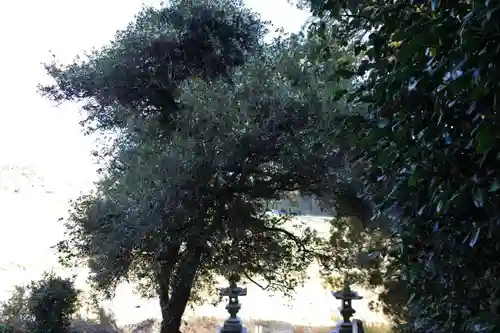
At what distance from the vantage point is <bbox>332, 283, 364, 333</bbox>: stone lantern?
309 cm

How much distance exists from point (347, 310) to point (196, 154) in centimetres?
159

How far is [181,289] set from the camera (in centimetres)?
298

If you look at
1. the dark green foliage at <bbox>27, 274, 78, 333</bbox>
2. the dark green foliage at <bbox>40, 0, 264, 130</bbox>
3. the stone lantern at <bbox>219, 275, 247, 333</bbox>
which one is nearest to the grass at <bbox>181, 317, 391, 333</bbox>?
the stone lantern at <bbox>219, 275, 247, 333</bbox>

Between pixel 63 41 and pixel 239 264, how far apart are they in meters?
2.31

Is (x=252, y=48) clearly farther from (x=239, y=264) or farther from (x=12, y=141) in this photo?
(x=12, y=141)

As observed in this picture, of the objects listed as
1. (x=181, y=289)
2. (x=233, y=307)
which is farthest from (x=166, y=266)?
(x=233, y=307)

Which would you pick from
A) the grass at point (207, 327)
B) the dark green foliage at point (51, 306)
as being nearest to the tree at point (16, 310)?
the dark green foliage at point (51, 306)

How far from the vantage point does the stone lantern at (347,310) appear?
309 cm

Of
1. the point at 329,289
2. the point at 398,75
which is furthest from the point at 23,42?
the point at 398,75

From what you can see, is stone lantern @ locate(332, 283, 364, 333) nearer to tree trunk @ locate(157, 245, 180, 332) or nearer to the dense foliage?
tree trunk @ locate(157, 245, 180, 332)

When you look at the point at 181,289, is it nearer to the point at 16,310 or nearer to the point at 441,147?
the point at 16,310

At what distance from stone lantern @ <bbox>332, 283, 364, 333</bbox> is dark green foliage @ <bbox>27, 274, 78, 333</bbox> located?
1871mm

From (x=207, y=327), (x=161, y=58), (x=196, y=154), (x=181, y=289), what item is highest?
(x=161, y=58)

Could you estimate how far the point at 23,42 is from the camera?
12.5 ft
